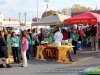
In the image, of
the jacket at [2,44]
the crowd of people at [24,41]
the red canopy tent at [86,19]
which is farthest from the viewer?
the red canopy tent at [86,19]

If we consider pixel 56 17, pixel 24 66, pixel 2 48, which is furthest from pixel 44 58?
pixel 56 17

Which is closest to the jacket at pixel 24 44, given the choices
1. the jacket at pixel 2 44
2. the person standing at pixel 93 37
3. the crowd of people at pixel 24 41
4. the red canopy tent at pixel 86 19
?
the crowd of people at pixel 24 41

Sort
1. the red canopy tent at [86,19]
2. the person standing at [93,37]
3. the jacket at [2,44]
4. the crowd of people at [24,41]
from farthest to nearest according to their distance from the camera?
the person standing at [93,37], the red canopy tent at [86,19], the crowd of people at [24,41], the jacket at [2,44]

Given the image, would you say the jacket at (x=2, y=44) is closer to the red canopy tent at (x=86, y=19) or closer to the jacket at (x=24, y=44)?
the jacket at (x=24, y=44)

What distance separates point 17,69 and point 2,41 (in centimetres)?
137

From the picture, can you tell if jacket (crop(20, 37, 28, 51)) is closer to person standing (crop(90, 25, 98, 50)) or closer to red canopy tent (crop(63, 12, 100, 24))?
red canopy tent (crop(63, 12, 100, 24))

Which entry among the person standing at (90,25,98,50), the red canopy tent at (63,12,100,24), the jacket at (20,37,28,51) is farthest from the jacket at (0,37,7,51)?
the person standing at (90,25,98,50)

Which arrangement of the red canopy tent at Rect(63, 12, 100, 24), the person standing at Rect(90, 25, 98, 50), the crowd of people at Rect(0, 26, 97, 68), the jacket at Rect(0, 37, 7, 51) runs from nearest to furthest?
the jacket at Rect(0, 37, 7, 51) → the crowd of people at Rect(0, 26, 97, 68) → the red canopy tent at Rect(63, 12, 100, 24) → the person standing at Rect(90, 25, 98, 50)

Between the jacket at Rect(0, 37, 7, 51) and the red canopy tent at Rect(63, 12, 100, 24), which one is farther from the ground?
the red canopy tent at Rect(63, 12, 100, 24)

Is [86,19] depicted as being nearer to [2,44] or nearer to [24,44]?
[24,44]

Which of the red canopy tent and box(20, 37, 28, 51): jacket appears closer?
box(20, 37, 28, 51): jacket

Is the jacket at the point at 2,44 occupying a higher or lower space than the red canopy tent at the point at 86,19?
lower

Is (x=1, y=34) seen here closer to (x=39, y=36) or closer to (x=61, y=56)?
(x=61, y=56)

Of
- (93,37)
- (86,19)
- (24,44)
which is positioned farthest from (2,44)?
(93,37)
